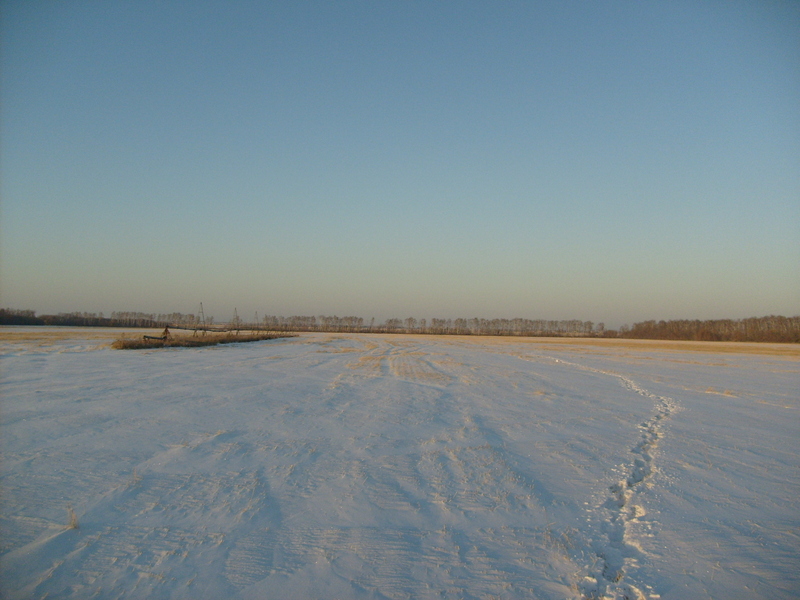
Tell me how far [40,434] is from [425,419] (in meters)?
7.37

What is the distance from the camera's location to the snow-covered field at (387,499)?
3.88m

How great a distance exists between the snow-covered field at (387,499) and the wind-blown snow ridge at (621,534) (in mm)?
23

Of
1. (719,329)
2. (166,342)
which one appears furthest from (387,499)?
(719,329)

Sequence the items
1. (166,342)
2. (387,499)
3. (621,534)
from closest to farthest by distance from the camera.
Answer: (621,534), (387,499), (166,342)

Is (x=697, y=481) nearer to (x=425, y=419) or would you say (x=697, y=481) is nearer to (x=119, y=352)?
(x=425, y=419)

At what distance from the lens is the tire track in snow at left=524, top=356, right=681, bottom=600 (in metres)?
3.77

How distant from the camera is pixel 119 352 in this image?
23.5 metres

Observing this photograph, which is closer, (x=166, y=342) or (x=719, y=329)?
(x=166, y=342)

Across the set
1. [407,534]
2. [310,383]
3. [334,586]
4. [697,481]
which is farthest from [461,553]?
[310,383]

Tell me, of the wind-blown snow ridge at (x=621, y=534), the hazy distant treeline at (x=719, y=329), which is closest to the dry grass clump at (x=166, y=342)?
the wind-blown snow ridge at (x=621, y=534)

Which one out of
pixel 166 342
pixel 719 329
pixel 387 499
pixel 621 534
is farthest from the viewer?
pixel 719 329

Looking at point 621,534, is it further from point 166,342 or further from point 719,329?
point 719,329

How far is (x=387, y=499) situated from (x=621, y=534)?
274cm

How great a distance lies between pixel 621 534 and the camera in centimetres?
471
